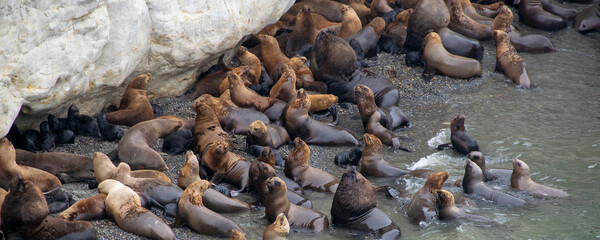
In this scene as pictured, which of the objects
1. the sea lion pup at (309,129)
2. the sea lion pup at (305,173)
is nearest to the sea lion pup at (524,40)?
the sea lion pup at (309,129)

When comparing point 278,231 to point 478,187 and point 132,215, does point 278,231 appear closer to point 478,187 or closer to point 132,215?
point 132,215

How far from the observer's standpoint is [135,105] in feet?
30.0

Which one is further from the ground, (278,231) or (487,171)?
(278,231)

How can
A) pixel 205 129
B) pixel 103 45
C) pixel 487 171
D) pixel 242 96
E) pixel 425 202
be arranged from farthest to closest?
pixel 242 96
pixel 205 129
pixel 487 171
pixel 103 45
pixel 425 202

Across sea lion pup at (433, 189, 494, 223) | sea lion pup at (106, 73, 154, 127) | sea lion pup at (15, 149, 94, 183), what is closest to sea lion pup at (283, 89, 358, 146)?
sea lion pup at (106, 73, 154, 127)

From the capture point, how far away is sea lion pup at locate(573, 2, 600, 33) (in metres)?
13.1

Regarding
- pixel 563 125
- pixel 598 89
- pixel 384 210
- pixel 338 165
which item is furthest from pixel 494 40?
pixel 384 210

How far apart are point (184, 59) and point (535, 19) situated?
7.23 m

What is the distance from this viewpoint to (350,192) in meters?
6.90

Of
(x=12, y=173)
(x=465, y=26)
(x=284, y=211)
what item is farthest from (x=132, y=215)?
(x=465, y=26)

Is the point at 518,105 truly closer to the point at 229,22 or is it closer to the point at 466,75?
the point at 466,75

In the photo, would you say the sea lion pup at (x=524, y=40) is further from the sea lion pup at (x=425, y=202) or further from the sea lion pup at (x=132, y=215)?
the sea lion pup at (x=132, y=215)

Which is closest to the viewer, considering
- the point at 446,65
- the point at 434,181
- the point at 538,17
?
the point at 434,181

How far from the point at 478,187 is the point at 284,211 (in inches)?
89.4
